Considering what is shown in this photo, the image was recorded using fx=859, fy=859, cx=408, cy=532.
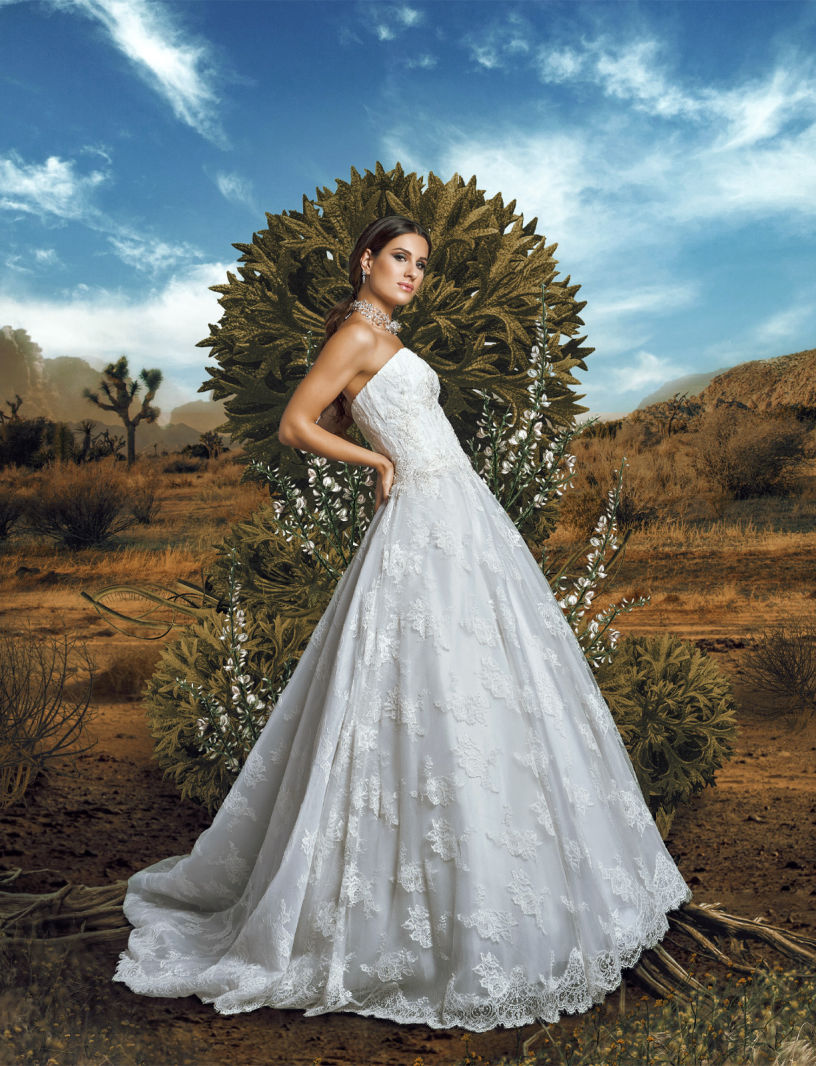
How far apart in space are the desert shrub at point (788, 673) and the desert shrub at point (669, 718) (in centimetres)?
190

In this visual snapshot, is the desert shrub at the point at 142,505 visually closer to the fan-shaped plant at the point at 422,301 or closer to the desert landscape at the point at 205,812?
the desert landscape at the point at 205,812

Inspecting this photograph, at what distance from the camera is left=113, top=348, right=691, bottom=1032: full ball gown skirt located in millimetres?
2435

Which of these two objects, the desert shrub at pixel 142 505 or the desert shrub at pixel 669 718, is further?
the desert shrub at pixel 142 505

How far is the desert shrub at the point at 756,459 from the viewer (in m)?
11.4

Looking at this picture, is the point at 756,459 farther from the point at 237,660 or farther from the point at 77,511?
the point at 237,660

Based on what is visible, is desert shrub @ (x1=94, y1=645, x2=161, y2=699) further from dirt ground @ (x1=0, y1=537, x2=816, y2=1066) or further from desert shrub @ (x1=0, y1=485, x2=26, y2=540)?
desert shrub @ (x1=0, y1=485, x2=26, y2=540)

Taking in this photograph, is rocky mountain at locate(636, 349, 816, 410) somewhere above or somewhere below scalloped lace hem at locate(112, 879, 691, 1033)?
above

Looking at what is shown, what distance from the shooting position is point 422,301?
12.7ft

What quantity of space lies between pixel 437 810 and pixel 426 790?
0.06 meters

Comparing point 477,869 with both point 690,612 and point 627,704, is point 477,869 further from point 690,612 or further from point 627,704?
point 690,612

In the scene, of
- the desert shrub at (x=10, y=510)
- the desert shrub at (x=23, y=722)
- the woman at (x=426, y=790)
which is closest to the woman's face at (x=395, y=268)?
the woman at (x=426, y=790)

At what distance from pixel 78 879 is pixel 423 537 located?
2.44 meters

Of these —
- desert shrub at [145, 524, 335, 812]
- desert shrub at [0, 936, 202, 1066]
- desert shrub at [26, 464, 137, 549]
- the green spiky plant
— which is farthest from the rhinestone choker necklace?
desert shrub at [26, 464, 137, 549]

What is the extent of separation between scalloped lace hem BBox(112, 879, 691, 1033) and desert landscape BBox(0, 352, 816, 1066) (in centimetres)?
9
